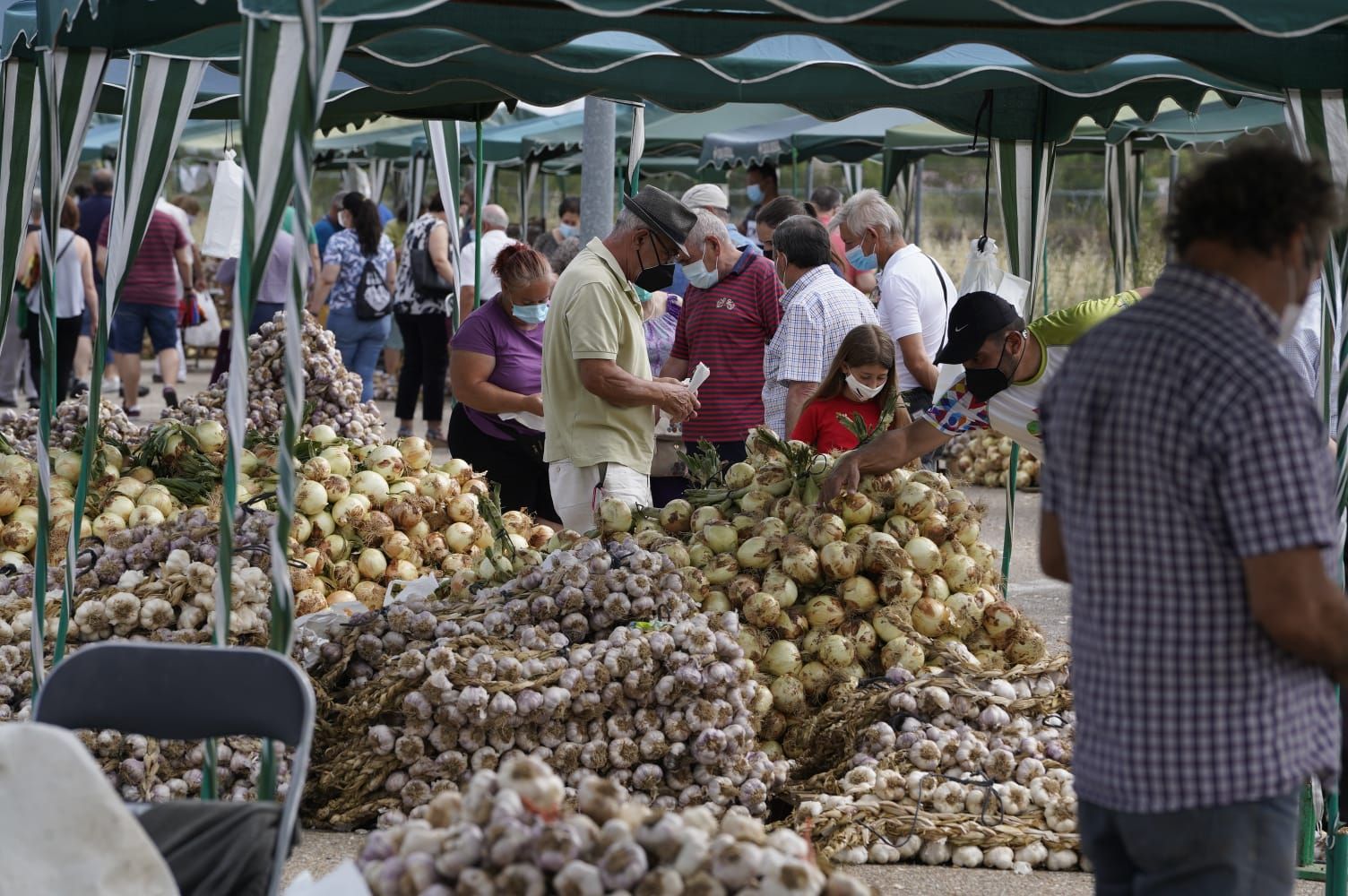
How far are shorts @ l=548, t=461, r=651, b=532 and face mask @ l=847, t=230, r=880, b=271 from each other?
2732 mm

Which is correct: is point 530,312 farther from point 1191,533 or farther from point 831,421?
point 1191,533

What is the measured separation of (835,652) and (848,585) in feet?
0.67

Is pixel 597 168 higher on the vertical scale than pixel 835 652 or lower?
higher

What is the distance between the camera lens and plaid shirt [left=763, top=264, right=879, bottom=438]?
19.5 ft

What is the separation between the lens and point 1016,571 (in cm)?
795

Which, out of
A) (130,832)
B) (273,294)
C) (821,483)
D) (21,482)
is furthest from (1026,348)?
(273,294)

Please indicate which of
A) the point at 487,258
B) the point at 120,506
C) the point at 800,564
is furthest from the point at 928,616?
the point at 487,258

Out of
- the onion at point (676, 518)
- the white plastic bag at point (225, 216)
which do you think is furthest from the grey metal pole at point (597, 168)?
the onion at point (676, 518)

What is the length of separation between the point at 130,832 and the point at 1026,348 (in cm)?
275

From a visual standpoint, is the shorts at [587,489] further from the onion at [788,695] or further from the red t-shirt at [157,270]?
the red t-shirt at [157,270]

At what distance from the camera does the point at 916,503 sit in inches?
176

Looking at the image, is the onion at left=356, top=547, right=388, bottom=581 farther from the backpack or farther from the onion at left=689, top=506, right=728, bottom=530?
the backpack

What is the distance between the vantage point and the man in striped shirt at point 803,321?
594cm

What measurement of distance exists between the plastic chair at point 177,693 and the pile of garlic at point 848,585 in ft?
5.83
